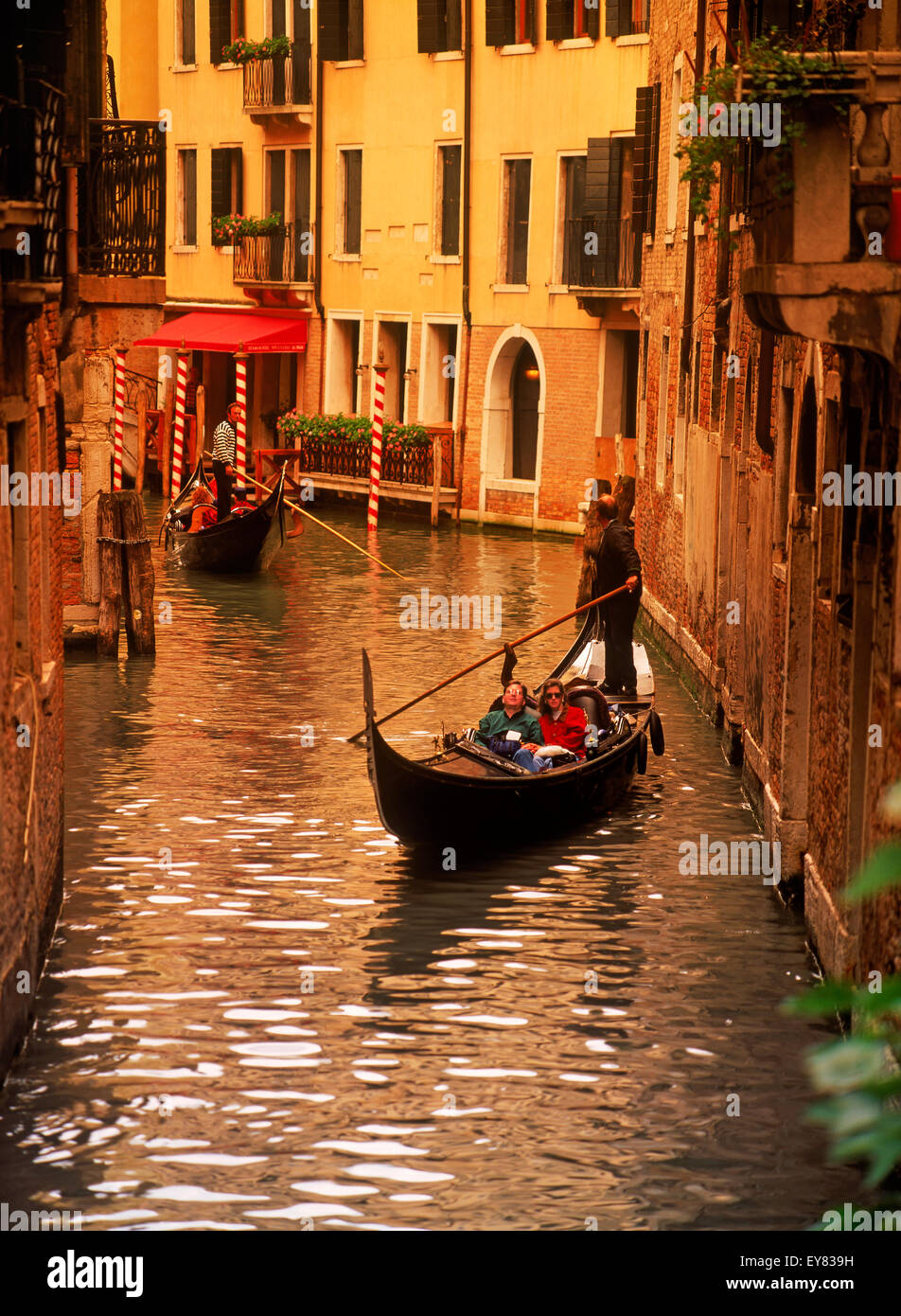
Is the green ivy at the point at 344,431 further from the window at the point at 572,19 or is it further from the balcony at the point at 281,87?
the window at the point at 572,19

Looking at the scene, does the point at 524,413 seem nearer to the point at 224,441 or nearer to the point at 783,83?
the point at 224,441

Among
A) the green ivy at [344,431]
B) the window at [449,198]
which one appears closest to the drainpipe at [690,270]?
the green ivy at [344,431]

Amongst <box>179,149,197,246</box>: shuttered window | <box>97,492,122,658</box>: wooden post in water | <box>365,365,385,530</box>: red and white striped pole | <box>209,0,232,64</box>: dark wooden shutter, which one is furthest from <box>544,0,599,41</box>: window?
<box>97,492,122,658</box>: wooden post in water

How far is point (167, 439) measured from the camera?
3064 centimetres

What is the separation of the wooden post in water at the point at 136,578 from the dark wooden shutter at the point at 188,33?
18.1 m

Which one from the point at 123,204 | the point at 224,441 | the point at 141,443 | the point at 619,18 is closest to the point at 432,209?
the point at 619,18

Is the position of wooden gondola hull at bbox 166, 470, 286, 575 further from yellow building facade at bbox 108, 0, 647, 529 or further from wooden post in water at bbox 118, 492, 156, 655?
wooden post in water at bbox 118, 492, 156, 655

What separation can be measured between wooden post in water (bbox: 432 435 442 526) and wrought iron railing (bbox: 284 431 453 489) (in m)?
0.12

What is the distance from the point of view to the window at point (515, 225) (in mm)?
25547

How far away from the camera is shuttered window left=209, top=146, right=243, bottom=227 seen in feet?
101

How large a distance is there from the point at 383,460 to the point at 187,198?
7.50 m

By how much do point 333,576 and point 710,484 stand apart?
7.36 m

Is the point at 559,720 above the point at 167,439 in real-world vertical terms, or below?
below
